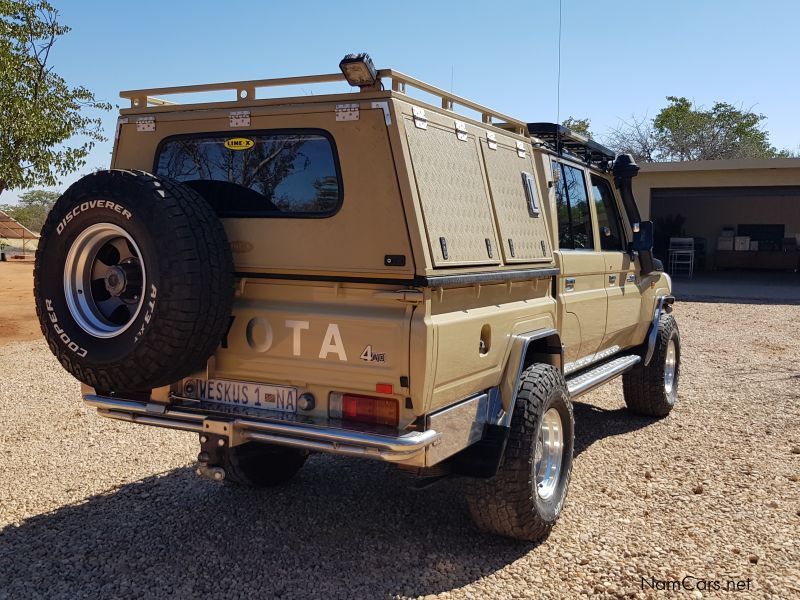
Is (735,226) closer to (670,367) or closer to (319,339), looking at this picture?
(670,367)

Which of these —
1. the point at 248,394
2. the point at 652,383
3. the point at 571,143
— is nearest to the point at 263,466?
the point at 248,394

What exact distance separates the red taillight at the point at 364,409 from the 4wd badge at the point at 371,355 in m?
0.19

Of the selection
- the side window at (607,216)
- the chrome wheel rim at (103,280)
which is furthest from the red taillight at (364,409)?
the side window at (607,216)

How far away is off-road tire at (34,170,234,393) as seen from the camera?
135 inches

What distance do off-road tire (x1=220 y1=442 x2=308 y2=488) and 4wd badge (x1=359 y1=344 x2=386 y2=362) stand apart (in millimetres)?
1420

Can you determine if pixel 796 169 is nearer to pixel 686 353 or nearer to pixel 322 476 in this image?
pixel 686 353

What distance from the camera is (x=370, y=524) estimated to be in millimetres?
4547

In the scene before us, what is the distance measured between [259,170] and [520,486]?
209 centimetres

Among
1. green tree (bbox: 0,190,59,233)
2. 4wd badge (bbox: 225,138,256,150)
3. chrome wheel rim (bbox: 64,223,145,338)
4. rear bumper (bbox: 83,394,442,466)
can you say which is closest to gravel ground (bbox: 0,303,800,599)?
rear bumper (bbox: 83,394,442,466)

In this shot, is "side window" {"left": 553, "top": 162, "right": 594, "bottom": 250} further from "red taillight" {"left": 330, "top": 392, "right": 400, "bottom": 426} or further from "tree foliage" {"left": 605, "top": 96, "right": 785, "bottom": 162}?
Answer: "tree foliage" {"left": 605, "top": 96, "right": 785, "bottom": 162}

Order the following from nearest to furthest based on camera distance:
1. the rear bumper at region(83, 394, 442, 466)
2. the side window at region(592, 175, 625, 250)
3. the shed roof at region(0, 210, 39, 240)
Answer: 1. the rear bumper at region(83, 394, 442, 466)
2. the side window at region(592, 175, 625, 250)
3. the shed roof at region(0, 210, 39, 240)

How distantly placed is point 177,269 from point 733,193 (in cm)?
2787

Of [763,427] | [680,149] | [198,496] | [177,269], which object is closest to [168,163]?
[177,269]

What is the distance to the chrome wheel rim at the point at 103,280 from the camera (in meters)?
3.65
